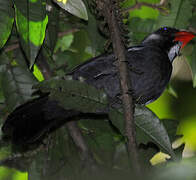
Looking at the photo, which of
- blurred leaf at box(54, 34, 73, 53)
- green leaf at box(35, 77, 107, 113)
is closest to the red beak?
blurred leaf at box(54, 34, 73, 53)

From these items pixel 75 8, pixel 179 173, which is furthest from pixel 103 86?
pixel 179 173

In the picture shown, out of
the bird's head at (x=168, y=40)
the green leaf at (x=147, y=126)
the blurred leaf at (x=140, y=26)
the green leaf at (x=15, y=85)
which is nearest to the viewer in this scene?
the green leaf at (x=147, y=126)

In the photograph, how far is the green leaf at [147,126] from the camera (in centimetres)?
153

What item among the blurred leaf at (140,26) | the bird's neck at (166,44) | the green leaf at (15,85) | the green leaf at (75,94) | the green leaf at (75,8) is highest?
the green leaf at (75,8)

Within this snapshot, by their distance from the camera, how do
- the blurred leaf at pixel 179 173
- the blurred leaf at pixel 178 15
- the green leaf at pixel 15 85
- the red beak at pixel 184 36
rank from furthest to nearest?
the red beak at pixel 184 36
the blurred leaf at pixel 178 15
the green leaf at pixel 15 85
the blurred leaf at pixel 179 173

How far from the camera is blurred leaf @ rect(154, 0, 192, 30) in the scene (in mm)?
2137

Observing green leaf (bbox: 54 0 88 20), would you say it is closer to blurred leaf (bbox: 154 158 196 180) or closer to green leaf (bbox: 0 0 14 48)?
green leaf (bbox: 0 0 14 48)

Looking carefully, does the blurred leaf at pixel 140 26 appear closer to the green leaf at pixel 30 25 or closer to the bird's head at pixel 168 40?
the bird's head at pixel 168 40

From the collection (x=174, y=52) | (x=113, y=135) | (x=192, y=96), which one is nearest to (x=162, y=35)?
(x=174, y=52)

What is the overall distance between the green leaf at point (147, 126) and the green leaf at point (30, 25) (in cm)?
53

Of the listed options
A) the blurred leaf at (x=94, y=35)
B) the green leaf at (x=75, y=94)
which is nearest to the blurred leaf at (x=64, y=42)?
the blurred leaf at (x=94, y=35)

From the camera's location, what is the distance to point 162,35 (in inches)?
114

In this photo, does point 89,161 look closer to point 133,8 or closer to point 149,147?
point 149,147

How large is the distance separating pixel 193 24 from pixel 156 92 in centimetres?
55
